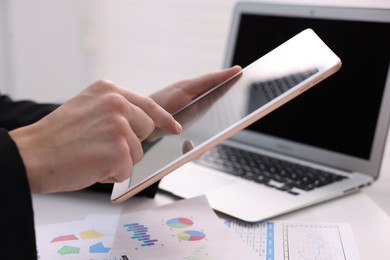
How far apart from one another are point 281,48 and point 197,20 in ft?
2.34

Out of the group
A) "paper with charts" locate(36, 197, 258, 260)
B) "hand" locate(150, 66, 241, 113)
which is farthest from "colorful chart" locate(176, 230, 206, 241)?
"hand" locate(150, 66, 241, 113)

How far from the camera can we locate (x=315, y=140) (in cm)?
88

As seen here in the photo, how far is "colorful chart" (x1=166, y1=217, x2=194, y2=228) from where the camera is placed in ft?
1.98

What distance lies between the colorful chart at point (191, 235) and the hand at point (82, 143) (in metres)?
0.12

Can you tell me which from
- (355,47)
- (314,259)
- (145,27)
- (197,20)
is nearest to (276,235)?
(314,259)

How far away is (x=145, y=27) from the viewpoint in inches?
56.0

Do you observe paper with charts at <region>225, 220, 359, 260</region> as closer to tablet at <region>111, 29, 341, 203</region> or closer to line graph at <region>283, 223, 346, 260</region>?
line graph at <region>283, 223, 346, 260</region>

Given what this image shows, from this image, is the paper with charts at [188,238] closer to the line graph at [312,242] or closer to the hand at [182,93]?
the line graph at [312,242]

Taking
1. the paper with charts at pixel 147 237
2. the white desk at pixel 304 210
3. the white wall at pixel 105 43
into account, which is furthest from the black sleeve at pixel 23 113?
the white wall at pixel 105 43

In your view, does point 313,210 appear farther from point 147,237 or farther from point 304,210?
point 147,237

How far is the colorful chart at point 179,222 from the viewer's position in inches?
23.8

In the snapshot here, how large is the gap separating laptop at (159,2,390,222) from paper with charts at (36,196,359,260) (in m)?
0.05

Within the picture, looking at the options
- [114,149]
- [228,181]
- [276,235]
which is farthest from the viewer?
[228,181]

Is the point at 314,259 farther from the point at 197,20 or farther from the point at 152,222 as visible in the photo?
the point at 197,20
